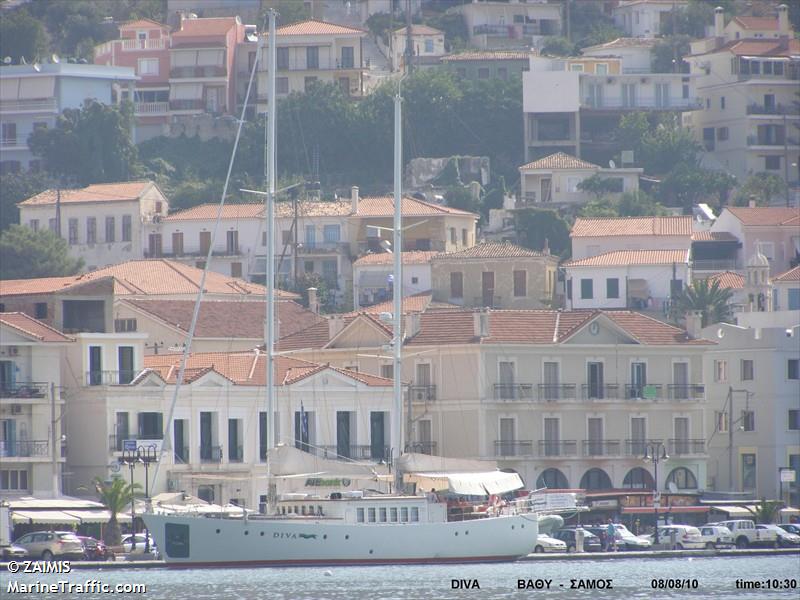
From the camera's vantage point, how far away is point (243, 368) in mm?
101312

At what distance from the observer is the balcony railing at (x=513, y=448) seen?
103188mm

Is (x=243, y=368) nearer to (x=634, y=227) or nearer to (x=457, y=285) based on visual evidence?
(x=457, y=285)

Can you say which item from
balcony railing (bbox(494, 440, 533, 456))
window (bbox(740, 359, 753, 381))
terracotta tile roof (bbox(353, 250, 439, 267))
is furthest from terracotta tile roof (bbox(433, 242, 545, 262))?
balcony railing (bbox(494, 440, 533, 456))

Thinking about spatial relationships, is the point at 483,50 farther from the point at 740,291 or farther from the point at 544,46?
the point at 740,291

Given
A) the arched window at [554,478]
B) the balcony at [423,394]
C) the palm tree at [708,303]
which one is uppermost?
the palm tree at [708,303]

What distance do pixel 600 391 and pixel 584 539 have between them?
13.6 meters

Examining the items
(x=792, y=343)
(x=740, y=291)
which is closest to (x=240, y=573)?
(x=792, y=343)

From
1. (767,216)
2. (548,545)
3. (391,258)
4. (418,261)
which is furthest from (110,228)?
(548,545)

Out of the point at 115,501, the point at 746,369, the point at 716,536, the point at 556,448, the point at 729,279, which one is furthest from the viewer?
the point at 729,279

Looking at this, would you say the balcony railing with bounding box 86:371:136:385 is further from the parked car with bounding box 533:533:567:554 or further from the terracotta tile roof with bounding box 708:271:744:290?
the terracotta tile roof with bounding box 708:271:744:290

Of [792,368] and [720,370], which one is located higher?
[792,368]

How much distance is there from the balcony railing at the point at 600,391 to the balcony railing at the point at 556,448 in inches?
81.5

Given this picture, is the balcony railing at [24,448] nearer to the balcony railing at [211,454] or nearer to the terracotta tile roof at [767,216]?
the balcony railing at [211,454]

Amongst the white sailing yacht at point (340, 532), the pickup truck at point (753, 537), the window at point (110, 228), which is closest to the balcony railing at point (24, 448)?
the white sailing yacht at point (340, 532)
